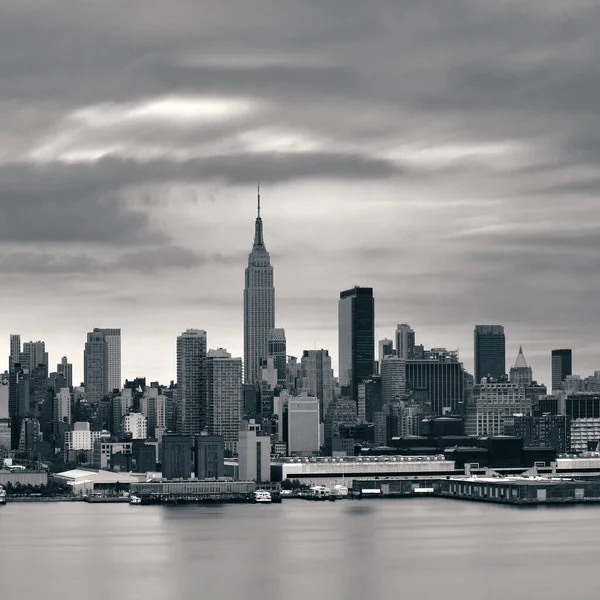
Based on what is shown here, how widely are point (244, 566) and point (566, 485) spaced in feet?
184

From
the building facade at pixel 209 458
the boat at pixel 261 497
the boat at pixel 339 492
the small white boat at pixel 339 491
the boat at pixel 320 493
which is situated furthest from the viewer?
the building facade at pixel 209 458

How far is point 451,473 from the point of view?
5876 inches

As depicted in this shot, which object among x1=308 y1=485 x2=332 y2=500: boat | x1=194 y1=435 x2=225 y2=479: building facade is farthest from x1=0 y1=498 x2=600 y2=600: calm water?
x1=194 y1=435 x2=225 y2=479: building facade

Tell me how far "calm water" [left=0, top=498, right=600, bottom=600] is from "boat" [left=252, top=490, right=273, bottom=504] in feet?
51.9

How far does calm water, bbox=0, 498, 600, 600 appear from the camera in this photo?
2662 inches

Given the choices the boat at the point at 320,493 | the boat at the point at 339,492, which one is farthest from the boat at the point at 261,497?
the boat at the point at 339,492

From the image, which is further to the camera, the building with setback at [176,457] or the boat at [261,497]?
the building with setback at [176,457]

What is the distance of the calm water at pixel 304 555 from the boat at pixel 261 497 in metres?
15.8

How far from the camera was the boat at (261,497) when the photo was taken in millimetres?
130250

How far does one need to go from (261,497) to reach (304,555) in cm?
5111

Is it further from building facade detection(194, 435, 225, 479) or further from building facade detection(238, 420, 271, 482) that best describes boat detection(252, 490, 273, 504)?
building facade detection(194, 435, 225, 479)

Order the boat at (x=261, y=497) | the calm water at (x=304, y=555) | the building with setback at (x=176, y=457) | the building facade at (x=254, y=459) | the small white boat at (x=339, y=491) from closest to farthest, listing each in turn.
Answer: the calm water at (x=304, y=555) < the boat at (x=261, y=497) < the small white boat at (x=339, y=491) < the building facade at (x=254, y=459) < the building with setback at (x=176, y=457)

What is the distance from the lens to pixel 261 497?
428 feet

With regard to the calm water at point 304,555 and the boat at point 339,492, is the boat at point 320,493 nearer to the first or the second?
the boat at point 339,492
